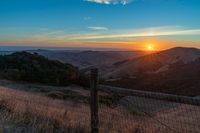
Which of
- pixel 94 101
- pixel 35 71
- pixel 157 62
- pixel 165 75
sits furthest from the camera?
pixel 157 62

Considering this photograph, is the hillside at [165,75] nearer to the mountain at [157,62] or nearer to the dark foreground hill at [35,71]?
the mountain at [157,62]

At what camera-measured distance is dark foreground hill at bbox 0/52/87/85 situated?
1369 inches

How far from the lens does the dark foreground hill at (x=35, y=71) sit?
34769 mm

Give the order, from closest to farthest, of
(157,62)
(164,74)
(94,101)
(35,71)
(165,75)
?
(94,101)
(35,71)
(165,75)
(164,74)
(157,62)

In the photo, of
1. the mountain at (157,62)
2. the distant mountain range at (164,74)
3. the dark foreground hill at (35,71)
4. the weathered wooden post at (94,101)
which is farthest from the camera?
the mountain at (157,62)

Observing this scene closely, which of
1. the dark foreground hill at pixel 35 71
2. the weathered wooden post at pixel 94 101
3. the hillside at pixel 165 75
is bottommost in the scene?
the hillside at pixel 165 75

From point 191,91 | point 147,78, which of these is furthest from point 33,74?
point 147,78

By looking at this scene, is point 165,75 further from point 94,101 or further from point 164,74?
point 94,101

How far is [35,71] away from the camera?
36688 millimetres

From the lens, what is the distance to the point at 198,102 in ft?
14.5

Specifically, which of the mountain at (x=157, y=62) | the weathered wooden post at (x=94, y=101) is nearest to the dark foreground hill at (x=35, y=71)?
the mountain at (x=157, y=62)

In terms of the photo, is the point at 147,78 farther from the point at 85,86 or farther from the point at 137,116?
the point at 137,116

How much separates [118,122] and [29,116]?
2.25 metres

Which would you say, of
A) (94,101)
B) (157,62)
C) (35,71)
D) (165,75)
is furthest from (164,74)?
(94,101)
